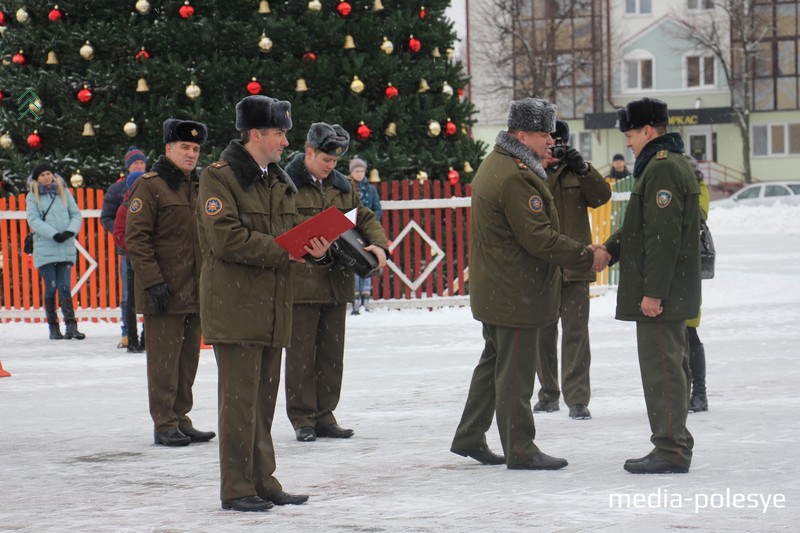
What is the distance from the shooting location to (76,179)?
16406 mm

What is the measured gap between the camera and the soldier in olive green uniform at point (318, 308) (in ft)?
28.1

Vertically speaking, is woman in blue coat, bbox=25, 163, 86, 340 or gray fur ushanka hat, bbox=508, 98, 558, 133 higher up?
gray fur ushanka hat, bbox=508, 98, 558, 133

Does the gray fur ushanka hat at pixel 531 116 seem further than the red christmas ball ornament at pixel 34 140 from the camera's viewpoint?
No

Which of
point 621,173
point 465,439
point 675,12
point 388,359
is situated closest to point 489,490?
point 465,439

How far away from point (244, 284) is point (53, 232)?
9124mm

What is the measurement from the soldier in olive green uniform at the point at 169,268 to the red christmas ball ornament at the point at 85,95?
8247mm

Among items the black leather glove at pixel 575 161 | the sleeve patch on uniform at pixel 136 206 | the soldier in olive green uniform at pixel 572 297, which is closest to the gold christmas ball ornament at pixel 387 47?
the soldier in olive green uniform at pixel 572 297

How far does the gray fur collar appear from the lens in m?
7.17

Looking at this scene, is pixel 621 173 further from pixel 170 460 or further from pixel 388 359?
pixel 170 460

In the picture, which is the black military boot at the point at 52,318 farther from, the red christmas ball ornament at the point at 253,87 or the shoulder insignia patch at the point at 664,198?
the shoulder insignia patch at the point at 664,198

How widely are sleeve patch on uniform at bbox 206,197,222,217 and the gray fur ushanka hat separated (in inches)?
73.9

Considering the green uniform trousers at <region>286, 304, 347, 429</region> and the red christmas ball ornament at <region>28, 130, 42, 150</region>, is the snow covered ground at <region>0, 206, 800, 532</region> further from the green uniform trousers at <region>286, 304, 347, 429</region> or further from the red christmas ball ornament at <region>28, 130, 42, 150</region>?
the red christmas ball ornament at <region>28, 130, 42, 150</region>

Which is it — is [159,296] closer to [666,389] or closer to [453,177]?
[666,389]

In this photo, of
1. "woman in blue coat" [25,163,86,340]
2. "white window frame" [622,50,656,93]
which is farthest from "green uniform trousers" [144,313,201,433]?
"white window frame" [622,50,656,93]
